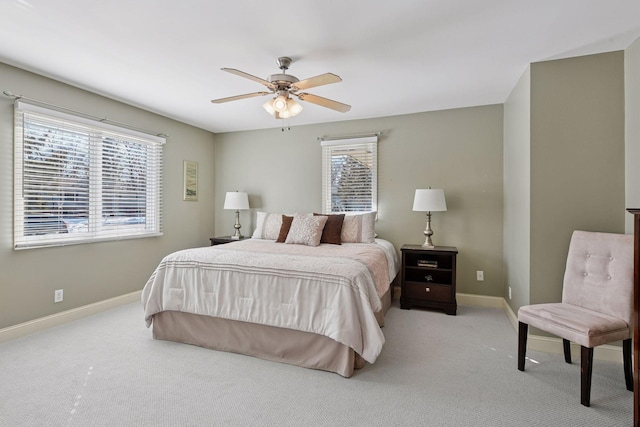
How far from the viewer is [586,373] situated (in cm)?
183

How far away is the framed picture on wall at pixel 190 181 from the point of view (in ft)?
15.2

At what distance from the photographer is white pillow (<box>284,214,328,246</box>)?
11.7 feet

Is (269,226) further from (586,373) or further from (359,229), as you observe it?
(586,373)

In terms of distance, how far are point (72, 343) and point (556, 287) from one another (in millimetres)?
4120

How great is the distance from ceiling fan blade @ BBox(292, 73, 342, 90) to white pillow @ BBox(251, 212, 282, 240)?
2.04m

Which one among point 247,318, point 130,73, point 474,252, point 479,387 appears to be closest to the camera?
point 479,387

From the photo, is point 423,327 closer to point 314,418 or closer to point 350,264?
point 350,264

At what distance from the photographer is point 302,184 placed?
467 cm

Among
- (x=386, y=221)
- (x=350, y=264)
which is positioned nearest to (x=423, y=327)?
(x=350, y=264)

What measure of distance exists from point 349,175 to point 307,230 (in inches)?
46.9

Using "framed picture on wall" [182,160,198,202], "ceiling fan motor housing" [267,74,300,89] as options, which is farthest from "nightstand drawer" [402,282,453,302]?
"framed picture on wall" [182,160,198,202]

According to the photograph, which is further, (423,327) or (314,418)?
(423,327)

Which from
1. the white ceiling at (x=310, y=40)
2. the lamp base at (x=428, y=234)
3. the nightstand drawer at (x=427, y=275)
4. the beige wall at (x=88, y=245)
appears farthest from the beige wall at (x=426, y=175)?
the beige wall at (x=88, y=245)

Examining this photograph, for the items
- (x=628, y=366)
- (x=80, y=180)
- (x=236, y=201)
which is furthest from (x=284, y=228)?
(x=628, y=366)
